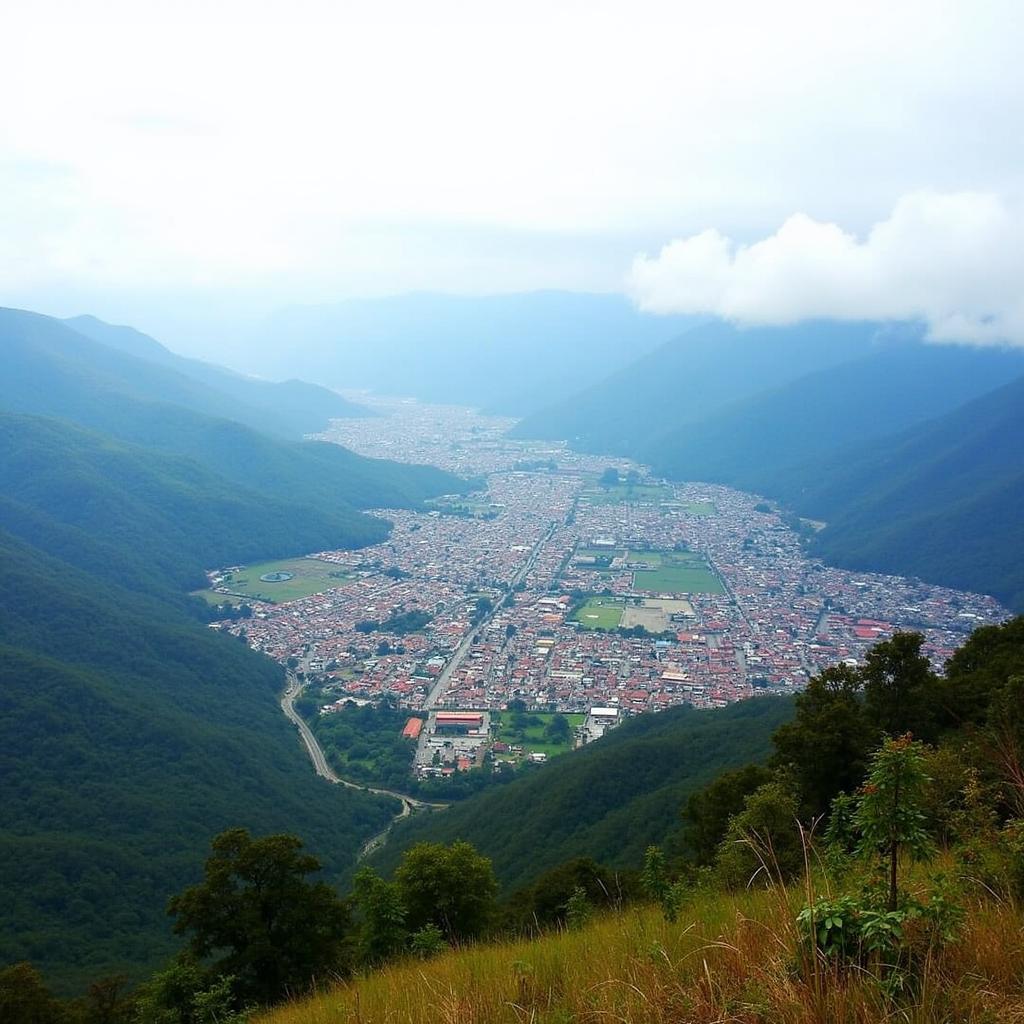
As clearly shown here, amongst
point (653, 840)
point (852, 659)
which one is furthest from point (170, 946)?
point (852, 659)

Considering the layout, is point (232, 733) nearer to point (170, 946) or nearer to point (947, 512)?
point (170, 946)

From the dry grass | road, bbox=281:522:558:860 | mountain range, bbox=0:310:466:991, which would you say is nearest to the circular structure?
mountain range, bbox=0:310:466:991

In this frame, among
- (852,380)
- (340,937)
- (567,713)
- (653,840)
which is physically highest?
(852,380)

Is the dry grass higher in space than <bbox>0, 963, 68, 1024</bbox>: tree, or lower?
higher

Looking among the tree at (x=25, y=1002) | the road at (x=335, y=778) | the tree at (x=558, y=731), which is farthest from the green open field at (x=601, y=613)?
the tree at (x=25, y=1002)

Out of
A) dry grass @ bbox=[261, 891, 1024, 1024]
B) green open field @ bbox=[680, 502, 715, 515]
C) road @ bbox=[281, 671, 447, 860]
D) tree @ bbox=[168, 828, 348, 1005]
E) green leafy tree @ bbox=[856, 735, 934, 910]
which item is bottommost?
road @ bbox=[281, 671, 447, 860]

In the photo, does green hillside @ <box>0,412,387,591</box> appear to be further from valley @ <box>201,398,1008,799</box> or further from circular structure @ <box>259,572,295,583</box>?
circular structure @ <box>259,572,295,583</box>

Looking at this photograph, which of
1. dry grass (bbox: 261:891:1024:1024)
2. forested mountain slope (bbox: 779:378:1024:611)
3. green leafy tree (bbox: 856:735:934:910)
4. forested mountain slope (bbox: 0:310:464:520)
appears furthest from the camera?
forested mountain slope (bbox: 0:310:464:520)

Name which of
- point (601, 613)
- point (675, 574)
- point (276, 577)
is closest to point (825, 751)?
point (601, 613)
